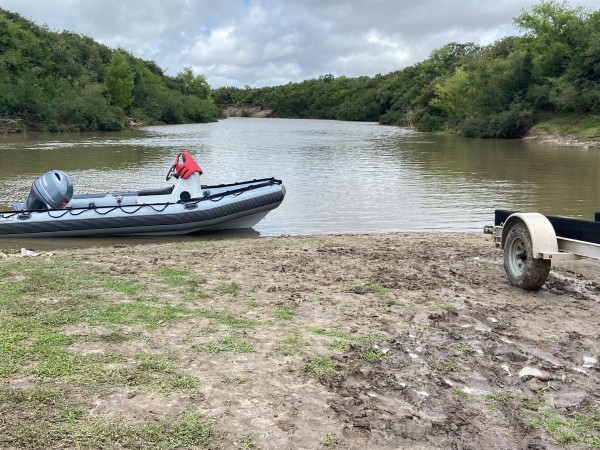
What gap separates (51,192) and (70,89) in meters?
57.3

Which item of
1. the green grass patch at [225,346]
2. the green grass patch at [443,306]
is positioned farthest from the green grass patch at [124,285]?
the green grass patch at [443,306]

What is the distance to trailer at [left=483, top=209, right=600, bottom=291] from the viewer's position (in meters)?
6.02

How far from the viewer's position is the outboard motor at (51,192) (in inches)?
467

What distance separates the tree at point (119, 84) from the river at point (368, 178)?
40434 millimetres

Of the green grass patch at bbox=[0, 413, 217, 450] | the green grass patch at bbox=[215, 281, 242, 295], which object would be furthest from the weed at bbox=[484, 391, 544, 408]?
the green grass patch at bbox=[215, 281, 242, 295]

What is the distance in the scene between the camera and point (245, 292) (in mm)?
6082

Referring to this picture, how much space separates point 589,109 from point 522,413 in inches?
1797

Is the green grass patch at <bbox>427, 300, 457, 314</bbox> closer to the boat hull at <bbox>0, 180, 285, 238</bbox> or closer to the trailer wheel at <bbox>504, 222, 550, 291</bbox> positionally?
the trailer wheel at <bbox>504, 222, 550, 291</bbox>

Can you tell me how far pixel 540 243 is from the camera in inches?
242

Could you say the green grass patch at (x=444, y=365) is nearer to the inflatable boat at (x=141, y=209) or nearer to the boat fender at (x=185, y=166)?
the inflatable boat at (x=141, y=209)

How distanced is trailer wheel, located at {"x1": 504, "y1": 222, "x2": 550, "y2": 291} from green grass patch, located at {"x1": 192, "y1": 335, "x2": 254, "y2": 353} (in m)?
3.39

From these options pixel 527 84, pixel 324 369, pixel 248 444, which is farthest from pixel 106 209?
pixel 527 84

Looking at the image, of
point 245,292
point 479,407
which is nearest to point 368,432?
point 479,407

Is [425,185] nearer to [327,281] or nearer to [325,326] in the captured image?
[327,281]
